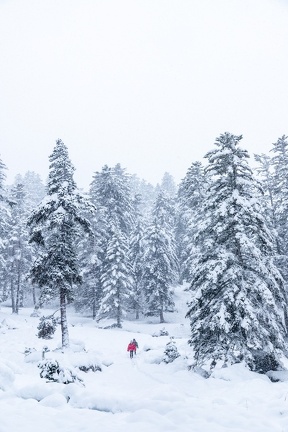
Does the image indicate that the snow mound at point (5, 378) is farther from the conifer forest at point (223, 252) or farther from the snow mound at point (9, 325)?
the snow mound at point (9, 325)

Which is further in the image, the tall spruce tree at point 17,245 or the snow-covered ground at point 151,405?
the tall spruce tree at point 17,245

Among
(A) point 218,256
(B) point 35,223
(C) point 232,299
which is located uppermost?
(B) point 35,223

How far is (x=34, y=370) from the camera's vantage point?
17.3m

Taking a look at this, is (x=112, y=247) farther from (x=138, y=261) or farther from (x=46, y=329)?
(x=46, y=329)

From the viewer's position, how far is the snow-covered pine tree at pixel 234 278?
1697 cm

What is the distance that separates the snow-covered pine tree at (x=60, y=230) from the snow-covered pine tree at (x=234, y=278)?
27.3ft

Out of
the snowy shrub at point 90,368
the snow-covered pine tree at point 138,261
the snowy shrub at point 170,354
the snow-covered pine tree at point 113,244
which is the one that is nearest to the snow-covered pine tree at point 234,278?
the snowy shrub at point 170,354

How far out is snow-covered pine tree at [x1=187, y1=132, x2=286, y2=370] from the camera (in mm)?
16969

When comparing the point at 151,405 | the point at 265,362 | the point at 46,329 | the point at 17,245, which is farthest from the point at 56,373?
the point at 17,245

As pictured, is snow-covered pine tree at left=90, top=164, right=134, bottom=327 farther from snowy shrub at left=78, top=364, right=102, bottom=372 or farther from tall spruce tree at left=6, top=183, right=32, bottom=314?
snowy shrub at left=78, top=364, right=102, bottom=372

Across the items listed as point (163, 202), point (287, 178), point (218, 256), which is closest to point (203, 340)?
point (218, 256)

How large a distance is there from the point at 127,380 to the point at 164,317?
1126 inches

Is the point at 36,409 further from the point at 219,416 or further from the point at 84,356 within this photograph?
the point at 84,356

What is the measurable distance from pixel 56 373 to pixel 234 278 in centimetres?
950
